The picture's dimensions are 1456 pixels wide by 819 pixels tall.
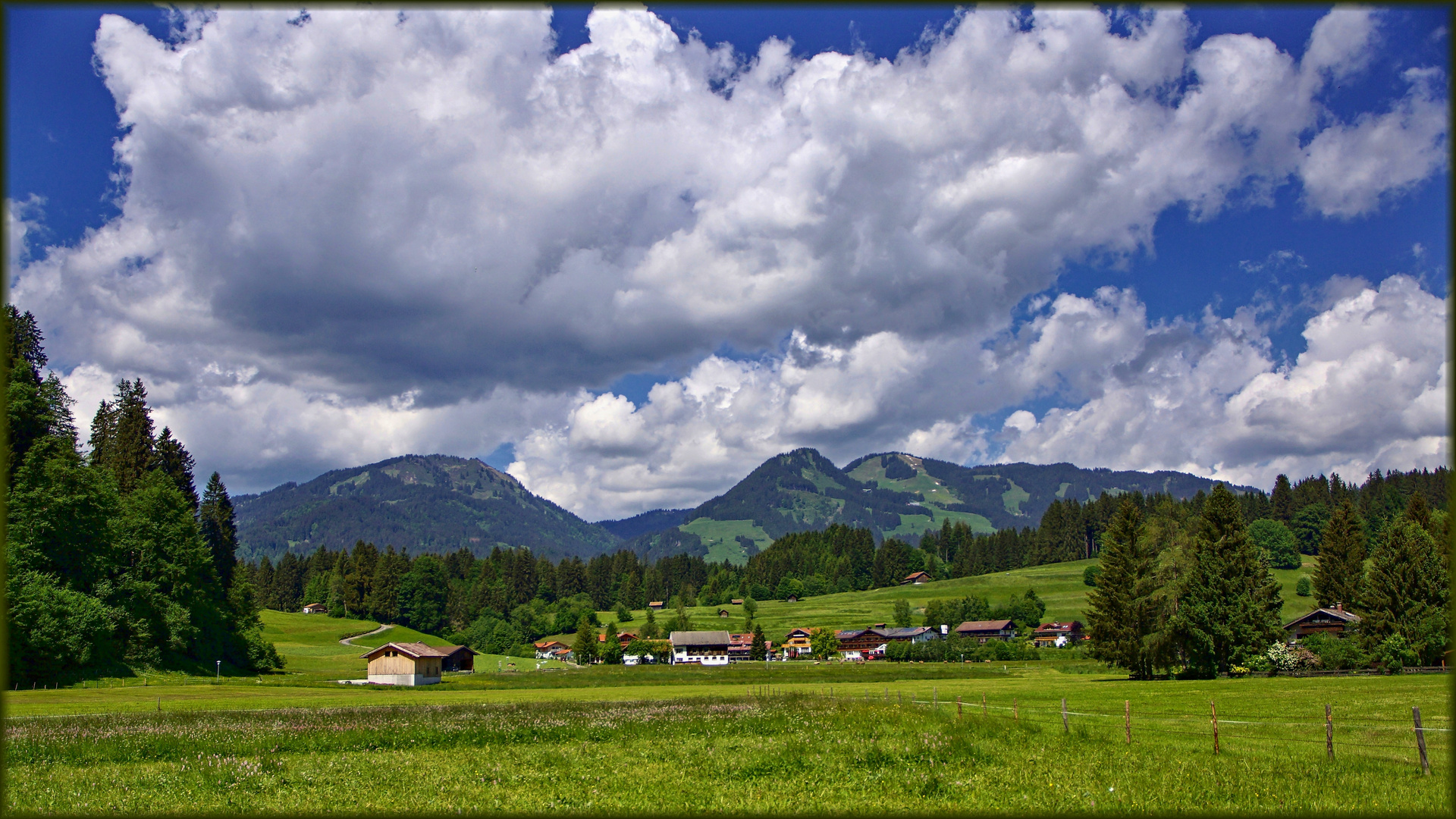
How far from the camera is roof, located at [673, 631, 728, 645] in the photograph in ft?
612

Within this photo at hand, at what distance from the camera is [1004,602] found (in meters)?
197

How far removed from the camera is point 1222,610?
218 feet

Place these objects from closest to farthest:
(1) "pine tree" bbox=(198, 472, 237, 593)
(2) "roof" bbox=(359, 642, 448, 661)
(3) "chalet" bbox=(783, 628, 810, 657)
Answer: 1. (2) "roof" bbox=(359, 642, 448, 661)
2. (1) "pine tree" bbox=(198, 472, 237, 593)
3. (3) "chalet" bbox=(783, 628, 810, 657)

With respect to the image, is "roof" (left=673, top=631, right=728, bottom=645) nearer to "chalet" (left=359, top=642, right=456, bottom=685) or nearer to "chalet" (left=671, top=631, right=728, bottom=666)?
"chalet" (left=671, top=631, right=728, bottom=666)

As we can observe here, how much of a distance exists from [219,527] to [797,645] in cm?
12240

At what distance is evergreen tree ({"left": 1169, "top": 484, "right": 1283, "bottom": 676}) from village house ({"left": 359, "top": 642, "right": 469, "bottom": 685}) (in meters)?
82.3

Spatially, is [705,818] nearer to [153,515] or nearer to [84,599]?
[84,599]

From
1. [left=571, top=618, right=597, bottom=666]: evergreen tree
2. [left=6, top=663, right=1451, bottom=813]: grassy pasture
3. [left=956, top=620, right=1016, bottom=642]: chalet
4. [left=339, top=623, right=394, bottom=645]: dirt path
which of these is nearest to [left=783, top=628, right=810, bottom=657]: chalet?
[left=956, top=620, right=1016, bottom=642]: chalet

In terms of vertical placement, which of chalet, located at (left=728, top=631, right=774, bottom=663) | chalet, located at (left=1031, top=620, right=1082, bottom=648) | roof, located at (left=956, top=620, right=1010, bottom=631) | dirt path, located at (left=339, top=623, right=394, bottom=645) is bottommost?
chalet, located at (left=728, top=631, right=774, bottom=663)

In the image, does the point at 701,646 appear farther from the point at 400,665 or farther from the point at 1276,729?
the point at 1276,729

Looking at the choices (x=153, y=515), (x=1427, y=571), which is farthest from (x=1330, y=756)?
(x=153, y=515)

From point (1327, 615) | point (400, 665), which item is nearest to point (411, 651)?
point (400, 665)

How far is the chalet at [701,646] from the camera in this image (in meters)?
185

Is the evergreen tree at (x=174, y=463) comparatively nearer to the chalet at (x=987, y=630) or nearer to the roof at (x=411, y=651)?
the roof at (x=411, y=651)
